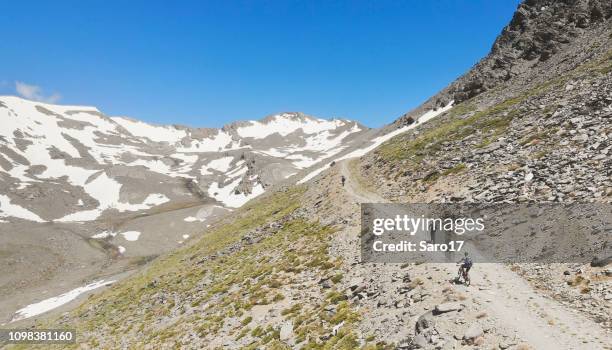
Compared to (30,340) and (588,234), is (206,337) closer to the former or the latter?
(588,234)

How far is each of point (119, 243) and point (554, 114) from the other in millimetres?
131729

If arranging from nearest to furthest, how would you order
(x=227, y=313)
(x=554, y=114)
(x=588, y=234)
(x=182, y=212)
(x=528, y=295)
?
(x=528, y=295) → (x=588, y=234) → (x=227, y=313) → (x=554, y=114) → (x=182, y=212)

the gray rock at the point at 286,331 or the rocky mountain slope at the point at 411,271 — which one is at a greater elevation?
the rocky mountain slope at the point at 411,271

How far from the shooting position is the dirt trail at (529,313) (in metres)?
15.6

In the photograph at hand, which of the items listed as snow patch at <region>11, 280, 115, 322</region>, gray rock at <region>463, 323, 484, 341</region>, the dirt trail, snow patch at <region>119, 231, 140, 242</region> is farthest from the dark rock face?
snow patch at <region>119, 231, 140, 242</region>

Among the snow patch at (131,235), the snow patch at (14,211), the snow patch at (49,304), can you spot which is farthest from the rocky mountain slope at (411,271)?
the snow patch at (14,211)

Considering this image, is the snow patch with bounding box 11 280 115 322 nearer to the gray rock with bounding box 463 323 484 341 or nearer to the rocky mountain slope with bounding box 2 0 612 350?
the rocky mountain slope with bounding box 2 0 612 350

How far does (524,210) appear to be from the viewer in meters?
28.0

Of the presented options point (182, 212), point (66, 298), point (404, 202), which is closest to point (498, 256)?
point (404, 202)

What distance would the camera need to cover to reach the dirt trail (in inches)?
614

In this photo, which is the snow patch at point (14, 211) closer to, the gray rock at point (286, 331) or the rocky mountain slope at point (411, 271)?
the rocky mountain slope at point (411, 271)

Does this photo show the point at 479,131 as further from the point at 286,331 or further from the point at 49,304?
the point at 49,304

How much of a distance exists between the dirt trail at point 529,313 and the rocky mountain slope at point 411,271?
8cm

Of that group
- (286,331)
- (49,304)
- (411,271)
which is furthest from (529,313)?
(49,304)
